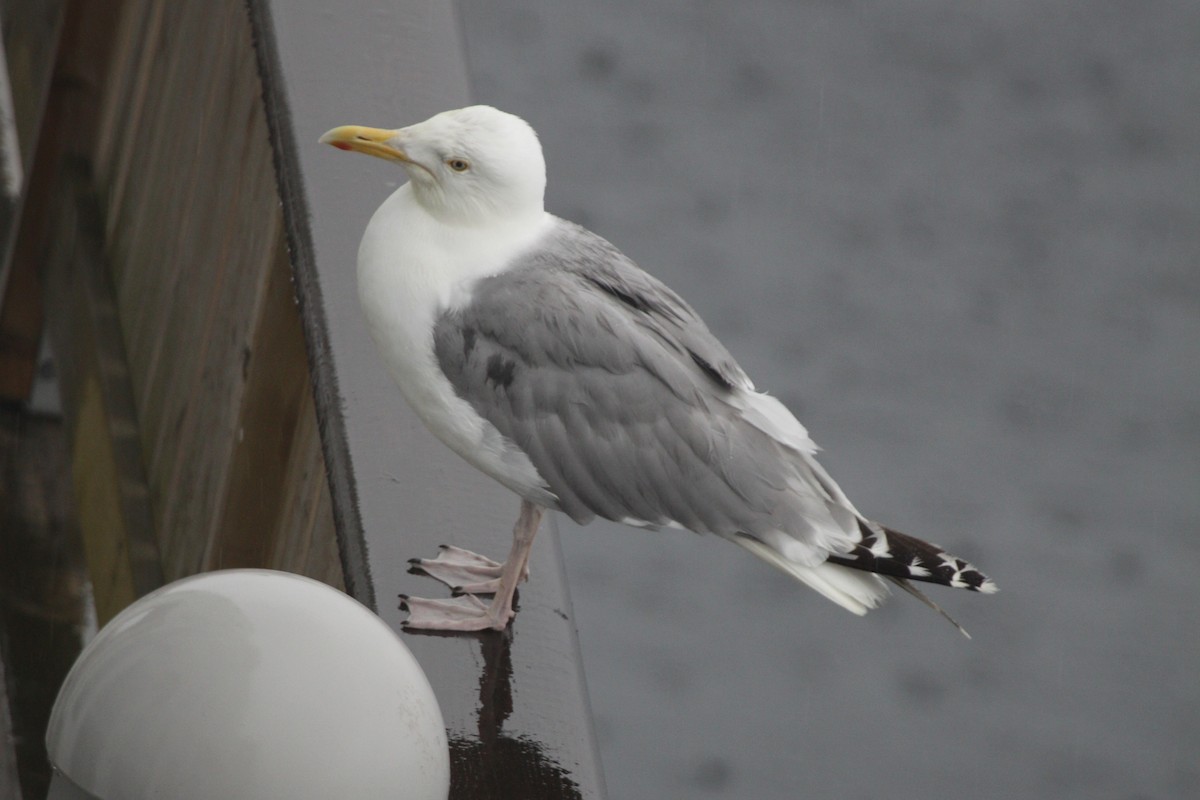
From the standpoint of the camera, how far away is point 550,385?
A: 90.2 inches

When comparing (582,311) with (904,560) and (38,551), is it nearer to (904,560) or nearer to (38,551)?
(904,560)

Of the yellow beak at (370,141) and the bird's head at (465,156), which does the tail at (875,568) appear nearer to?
the bird's head at (465,156)

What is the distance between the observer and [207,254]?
323 cm

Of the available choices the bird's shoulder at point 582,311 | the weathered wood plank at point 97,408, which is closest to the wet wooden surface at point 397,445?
the bird's shoulder at point 582,311

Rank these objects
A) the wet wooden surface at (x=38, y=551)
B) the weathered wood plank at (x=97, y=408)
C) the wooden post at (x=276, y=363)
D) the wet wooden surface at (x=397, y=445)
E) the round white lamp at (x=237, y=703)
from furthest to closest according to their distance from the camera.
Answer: the wet wooden surface at (x=38, y=551) → the weathered wood plank at (x=97, y=408) → the wooden post at (x=276, y=363) → the wet wooden surface at (x=397, y=445) → the round white lamp at (x=237, y=703)

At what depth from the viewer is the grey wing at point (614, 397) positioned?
7.43ft

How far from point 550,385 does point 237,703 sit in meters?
1.17

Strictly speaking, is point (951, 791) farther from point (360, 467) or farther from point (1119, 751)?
point (360, 467)

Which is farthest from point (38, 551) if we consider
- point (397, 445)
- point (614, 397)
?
point (614, 397)

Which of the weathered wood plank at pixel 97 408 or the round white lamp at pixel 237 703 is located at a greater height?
the weathered wood plank at pixel 97 408

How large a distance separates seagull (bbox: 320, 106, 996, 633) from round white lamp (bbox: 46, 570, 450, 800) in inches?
39.2

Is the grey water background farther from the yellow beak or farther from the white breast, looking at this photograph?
the yellow beak

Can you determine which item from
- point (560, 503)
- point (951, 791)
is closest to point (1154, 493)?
point (951, 791)

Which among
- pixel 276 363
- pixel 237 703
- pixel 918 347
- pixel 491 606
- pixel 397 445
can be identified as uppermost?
pixel 918 347
